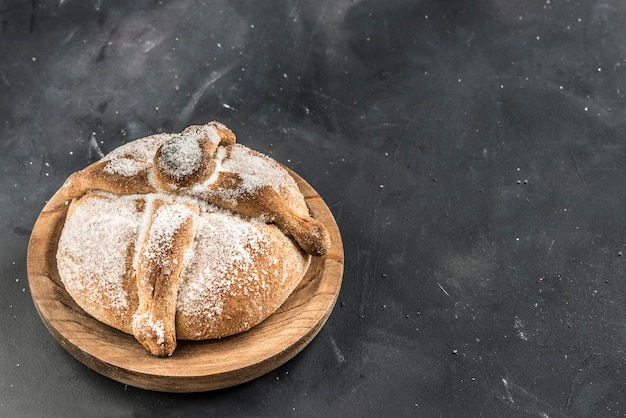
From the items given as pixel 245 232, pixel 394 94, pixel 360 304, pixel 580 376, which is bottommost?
pixel 580 376

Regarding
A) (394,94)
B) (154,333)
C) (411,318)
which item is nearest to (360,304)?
(411,318)

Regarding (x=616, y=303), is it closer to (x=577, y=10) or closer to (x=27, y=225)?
(x=577, y=10)

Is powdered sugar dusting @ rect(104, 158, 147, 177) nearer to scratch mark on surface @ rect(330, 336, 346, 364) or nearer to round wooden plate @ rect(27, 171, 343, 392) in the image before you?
round wooden plate @ rect(27, 171, 343, 392)

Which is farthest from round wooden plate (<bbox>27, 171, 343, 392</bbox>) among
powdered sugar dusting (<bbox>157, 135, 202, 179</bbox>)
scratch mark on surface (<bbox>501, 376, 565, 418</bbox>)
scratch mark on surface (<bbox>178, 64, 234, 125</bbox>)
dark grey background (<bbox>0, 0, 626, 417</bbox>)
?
scratch mark on surface (<bbox>178, 64, 234, 125</bbox>)

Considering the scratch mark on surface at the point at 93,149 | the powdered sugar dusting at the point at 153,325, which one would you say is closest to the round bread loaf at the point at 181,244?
the powdered sugar dusting at the point at 153,325

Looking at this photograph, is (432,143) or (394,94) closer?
(432,143)

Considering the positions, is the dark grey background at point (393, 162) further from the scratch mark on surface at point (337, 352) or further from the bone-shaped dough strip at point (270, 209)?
the bone-shaped dough strip at point (270, 209)

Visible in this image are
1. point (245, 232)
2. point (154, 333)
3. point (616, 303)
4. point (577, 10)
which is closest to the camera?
point (154, 333)

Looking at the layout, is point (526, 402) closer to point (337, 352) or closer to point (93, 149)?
point (337, 352)
